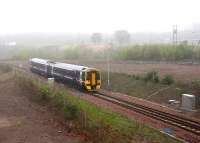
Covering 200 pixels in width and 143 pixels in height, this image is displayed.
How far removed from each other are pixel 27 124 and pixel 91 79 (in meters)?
18.8

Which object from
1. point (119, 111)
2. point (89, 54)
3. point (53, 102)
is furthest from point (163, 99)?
point (89, 54)

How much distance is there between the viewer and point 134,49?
323 ft

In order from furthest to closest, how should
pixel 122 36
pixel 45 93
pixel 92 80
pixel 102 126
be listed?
pixel 122 36 → pixel 92 80 → pixel 45 93 → pixel 102 126

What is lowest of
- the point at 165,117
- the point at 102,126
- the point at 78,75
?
the point at 165,117

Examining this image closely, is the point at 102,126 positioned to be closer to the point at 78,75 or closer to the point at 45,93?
the point at 45,93

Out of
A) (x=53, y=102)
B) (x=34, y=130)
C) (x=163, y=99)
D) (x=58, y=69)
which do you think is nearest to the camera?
(x=34, y=130)

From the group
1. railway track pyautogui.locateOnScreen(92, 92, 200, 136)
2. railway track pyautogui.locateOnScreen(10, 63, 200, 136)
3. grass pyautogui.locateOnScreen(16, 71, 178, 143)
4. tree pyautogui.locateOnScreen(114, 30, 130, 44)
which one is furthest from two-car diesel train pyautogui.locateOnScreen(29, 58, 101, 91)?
tree pyautogui.locateOnScreen(114, 30, 130, 44)

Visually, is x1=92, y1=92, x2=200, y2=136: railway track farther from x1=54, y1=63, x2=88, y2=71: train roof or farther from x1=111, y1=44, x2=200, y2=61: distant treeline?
x1=111, y1=44, x2=200, y2=61: distant treeline

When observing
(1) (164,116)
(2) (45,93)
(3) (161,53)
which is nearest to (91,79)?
(2) (45,93)

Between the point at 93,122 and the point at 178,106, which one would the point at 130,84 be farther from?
the point at 93,122

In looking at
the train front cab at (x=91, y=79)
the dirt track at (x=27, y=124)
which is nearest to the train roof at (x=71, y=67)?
the train front cab at (x=91, y=79)

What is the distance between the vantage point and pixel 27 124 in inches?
1067

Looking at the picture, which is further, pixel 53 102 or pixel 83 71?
pixel 83 71

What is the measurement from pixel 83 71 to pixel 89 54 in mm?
80720
